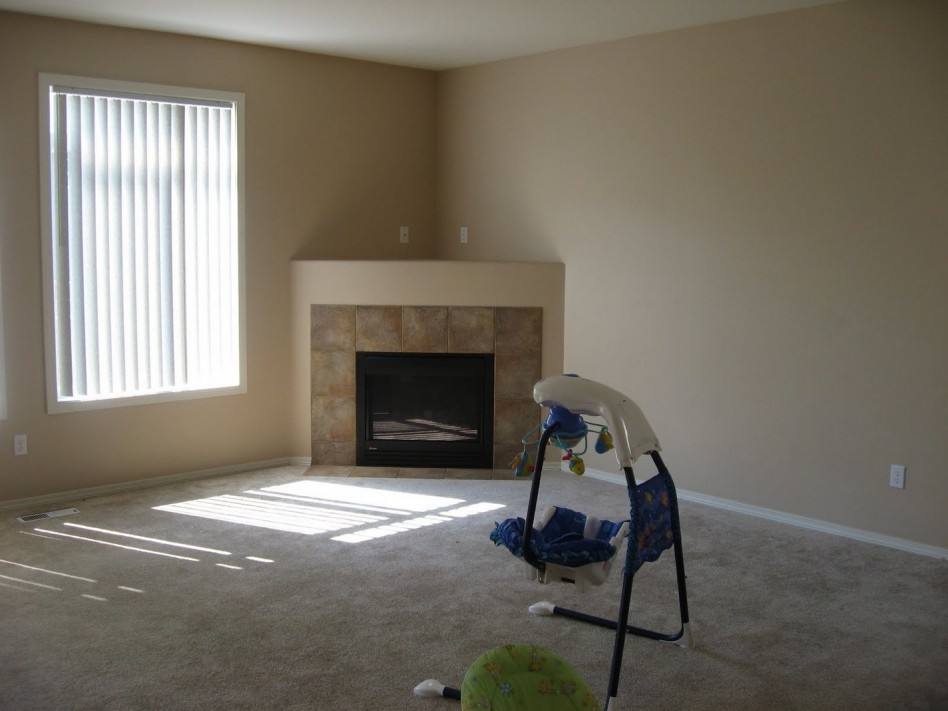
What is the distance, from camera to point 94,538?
178 inches

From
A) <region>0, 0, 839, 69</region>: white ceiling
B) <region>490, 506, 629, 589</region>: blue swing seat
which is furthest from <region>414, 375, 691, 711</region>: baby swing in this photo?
<region>0, 0, 839, 69</region>: white ceiling

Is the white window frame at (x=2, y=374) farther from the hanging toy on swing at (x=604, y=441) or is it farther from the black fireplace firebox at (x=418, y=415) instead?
the hanging toy on swing at (x=604, y=441)

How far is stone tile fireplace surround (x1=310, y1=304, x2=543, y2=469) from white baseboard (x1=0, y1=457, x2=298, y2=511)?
501 mm

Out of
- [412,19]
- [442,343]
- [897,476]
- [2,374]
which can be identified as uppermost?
[412,19]

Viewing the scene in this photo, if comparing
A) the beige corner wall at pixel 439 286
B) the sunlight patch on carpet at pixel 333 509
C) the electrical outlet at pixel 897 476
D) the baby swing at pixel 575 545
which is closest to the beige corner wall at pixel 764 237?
the electrical outlet at pixel 897 476

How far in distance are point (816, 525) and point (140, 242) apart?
12.9 ft

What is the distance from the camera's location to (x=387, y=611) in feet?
12.1

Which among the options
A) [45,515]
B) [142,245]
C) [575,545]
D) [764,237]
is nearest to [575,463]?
[575,545]

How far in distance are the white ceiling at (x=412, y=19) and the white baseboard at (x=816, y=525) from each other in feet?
8.35

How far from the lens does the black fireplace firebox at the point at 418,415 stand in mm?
5938

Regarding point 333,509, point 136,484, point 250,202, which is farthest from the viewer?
point 250,202

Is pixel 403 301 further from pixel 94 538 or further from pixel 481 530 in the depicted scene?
pixel 94 538

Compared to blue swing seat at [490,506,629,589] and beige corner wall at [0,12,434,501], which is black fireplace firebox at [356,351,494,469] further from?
blue swing seat at [490,506,629,589]

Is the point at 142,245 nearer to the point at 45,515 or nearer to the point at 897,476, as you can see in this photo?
the point at 45,515
